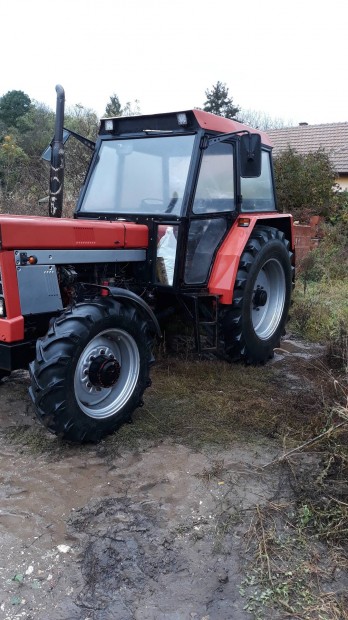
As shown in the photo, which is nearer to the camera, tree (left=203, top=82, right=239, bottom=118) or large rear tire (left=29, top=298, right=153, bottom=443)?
large rear tire (left=29, top=298, right=153, bottom=443)

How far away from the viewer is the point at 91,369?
3.59 meters

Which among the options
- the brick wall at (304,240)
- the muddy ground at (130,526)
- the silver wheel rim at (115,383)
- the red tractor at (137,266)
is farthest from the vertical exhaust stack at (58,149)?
the brick wall at (304,240)

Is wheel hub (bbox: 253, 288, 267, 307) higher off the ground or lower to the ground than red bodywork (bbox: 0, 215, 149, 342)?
lower

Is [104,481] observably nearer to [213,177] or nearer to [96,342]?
[96,342]

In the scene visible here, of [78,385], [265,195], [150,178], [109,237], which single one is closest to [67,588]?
[78,385]

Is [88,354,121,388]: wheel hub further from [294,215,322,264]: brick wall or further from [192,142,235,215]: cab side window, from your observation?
[294,215,322,264]: brick wall

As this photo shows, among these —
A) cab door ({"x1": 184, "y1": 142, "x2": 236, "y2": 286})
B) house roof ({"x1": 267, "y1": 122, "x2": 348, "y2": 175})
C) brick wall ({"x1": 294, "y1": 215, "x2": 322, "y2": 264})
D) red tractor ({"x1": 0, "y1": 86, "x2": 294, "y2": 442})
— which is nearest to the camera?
red tractor ({"x1": 0, "y1": 86, "x2": 294, "y2": 442})

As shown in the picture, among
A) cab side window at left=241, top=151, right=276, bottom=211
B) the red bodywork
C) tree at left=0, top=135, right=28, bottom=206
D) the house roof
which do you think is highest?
the house roof

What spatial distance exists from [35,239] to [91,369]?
90 cm

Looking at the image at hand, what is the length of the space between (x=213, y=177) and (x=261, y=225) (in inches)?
35.2

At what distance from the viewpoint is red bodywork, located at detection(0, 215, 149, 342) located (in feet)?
11.1

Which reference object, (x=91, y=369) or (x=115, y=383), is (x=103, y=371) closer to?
(x=91, y=369)

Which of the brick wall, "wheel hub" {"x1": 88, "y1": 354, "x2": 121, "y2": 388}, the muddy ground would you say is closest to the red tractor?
"wheel hub" {"x1": 88, "y1": 354, "x2": 121, "y2": 388}

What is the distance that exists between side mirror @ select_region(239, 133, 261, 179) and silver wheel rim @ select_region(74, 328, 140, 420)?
158 cm
